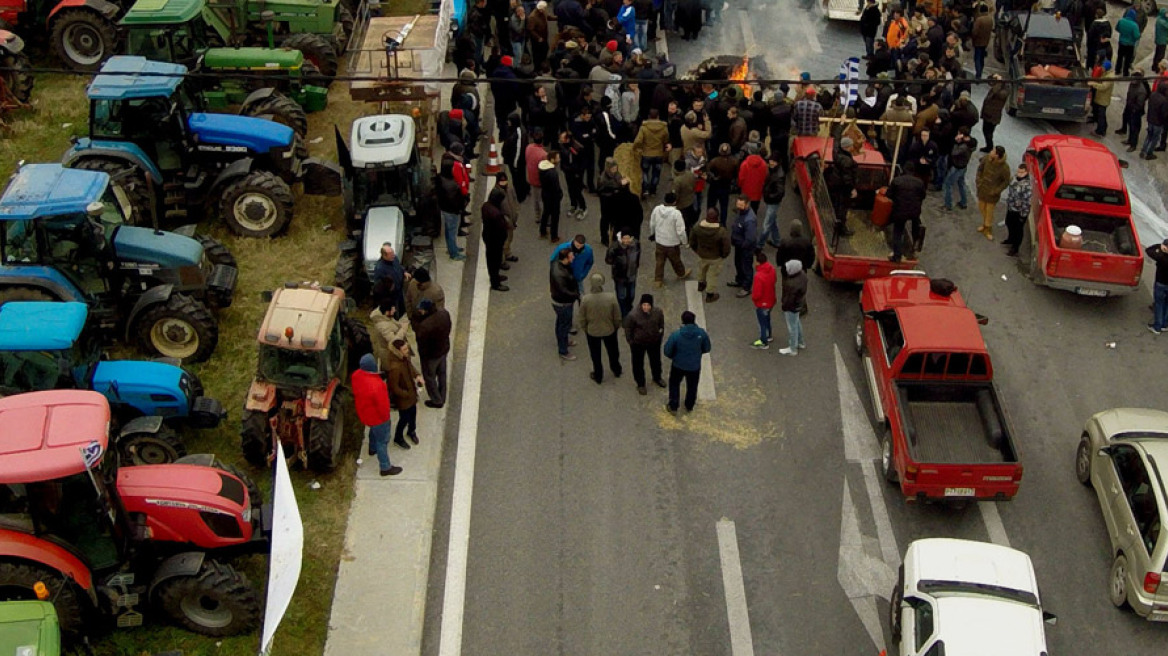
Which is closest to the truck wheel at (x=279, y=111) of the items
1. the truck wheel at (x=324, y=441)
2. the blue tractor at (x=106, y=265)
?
the blue tractor at (x=106, y=265)

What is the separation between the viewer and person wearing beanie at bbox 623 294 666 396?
560 inches

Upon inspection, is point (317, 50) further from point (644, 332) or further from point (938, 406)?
point (938, 406)

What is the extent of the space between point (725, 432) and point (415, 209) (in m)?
5.63

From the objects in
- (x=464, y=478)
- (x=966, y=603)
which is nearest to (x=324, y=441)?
(x=464, y=478)

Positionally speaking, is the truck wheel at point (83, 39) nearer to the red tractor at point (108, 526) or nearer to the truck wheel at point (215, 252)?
the truck wheel at point (215, 252)

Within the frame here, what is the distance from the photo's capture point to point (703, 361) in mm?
15664

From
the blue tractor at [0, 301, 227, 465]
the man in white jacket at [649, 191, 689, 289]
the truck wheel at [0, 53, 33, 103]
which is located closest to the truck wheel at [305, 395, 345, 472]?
the blue tractor at [0, 301, 227, 465]

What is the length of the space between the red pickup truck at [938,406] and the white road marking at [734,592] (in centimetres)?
189

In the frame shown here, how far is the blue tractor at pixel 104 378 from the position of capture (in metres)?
12.1

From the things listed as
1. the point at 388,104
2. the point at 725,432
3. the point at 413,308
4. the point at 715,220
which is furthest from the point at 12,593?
the point at 388,104

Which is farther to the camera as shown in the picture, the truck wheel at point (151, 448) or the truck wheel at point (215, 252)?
the truck wheel at point (215, 252)

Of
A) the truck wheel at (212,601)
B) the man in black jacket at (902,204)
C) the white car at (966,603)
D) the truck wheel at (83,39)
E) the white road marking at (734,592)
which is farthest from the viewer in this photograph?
the truck wheel at (83,39)

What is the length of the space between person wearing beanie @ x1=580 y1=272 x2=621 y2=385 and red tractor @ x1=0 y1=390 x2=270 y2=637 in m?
4.49

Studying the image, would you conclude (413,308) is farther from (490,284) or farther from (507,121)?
(507,121)
